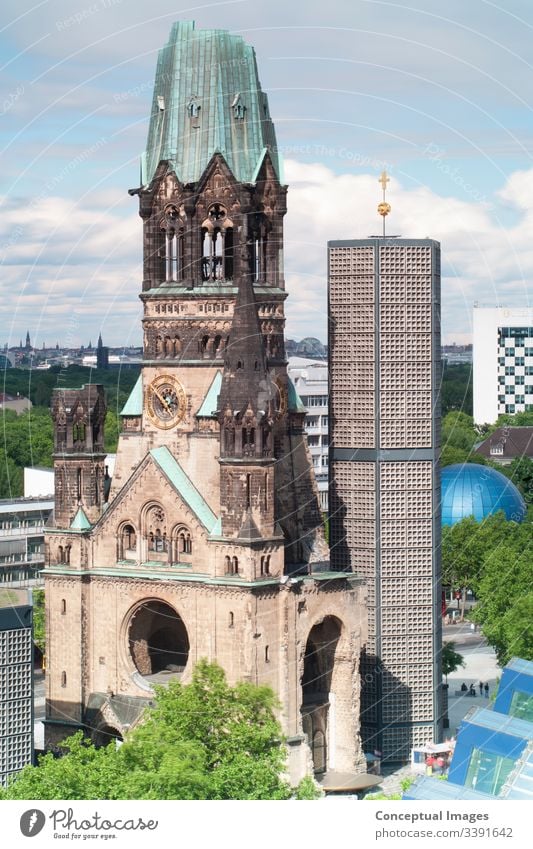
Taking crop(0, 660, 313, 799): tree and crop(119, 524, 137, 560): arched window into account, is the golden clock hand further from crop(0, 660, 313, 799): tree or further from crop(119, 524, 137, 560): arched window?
crop(0, 660, 313, 799): tree

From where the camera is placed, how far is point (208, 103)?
12350cm

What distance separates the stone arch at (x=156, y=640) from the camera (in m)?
124

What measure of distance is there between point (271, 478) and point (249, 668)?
8.96 metres

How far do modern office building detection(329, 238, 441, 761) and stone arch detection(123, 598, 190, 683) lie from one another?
12340 mm

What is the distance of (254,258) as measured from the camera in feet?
409

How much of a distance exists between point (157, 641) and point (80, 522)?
23.5 feet

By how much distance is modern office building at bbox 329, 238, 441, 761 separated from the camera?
436 feet

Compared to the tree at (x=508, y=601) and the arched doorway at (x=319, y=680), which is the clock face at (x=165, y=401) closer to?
the arched doorway at (x=319, y=680)

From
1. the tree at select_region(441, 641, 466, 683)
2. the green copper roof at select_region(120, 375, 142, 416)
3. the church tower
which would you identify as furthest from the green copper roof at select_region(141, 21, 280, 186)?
the tree at select_region(441, 641, 466, 683)

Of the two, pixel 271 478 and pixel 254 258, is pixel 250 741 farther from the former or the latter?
pixel 254 258

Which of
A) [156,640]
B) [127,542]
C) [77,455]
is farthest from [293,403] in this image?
[156,640]

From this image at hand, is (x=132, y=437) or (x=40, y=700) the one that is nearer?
(x=132, y=437)

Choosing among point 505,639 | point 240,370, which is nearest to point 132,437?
point 240,370

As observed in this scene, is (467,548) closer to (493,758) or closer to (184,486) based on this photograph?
(184,486)
